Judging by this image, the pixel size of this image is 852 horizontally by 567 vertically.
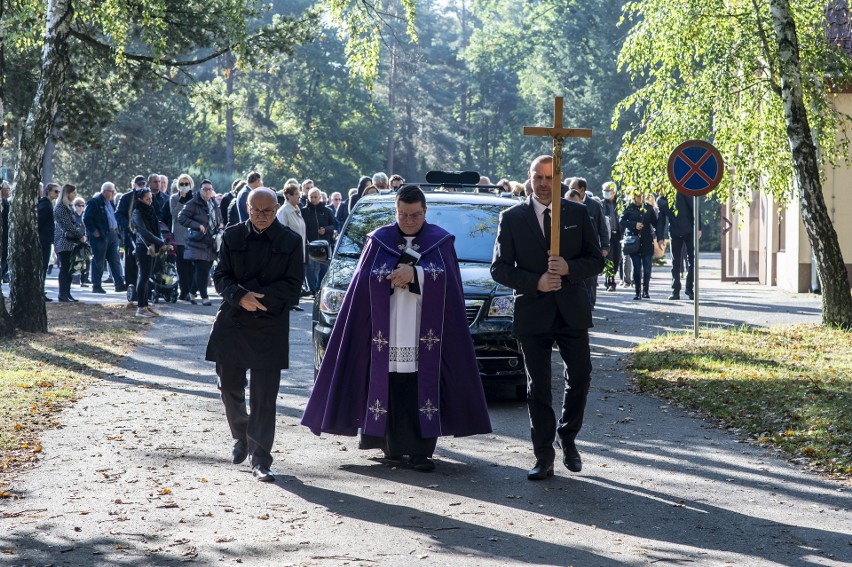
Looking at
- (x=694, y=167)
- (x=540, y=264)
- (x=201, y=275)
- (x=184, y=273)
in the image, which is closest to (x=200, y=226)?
(x=201, y=275)

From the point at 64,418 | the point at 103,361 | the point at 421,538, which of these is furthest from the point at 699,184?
the point at 421,538

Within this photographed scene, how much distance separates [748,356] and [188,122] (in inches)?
1737

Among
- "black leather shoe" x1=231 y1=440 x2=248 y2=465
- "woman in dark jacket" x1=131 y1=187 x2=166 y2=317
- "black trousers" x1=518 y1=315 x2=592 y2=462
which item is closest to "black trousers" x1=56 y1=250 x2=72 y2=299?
"woman in dark jacket" x1=131 y1=187 x2=166 y2=317

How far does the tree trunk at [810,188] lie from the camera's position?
1667cm

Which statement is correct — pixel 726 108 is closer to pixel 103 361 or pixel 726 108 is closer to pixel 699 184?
pixel 699 184

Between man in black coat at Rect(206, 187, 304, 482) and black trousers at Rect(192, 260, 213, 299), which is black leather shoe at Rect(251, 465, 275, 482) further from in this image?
black trousers at Rect(192, 260, 213, 299)

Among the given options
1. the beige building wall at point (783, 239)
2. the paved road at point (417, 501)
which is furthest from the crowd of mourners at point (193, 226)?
the paved road at point (417, 501)

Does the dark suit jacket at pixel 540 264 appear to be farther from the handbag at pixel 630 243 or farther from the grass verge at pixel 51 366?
the handbag at pixel 630 243

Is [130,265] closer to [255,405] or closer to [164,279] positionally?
[164,279]

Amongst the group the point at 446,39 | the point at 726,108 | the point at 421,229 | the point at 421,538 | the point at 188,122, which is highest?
the point at 446,39

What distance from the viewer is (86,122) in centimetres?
2239

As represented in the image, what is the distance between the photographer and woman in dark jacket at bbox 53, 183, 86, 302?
22.7 meters

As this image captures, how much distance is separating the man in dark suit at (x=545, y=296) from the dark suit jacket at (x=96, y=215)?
1714cm

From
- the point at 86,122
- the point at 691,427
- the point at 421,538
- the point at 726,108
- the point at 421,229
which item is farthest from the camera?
the point at 86,122
